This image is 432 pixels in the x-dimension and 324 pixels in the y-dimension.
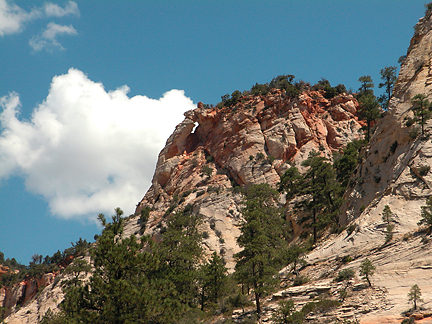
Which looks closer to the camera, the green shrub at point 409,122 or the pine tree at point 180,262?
the pine tree at point 180,262

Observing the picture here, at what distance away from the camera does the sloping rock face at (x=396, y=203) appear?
22156 millimetres

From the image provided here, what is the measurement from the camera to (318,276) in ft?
92.7

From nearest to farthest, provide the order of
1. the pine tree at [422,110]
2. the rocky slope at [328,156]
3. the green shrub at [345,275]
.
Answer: the rocky slope at [328,156]
the green shrub at [345,275]
the pine tree at [422,110]

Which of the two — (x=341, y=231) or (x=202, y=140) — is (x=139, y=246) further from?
(x=202, y=140)

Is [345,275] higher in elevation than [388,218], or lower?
lower

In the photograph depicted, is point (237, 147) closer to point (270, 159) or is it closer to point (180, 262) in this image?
point (270, 159)

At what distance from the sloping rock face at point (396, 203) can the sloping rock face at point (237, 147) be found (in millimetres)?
23140

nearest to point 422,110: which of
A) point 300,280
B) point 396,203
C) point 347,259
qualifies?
point 396,203

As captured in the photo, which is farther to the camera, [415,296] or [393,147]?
[393,147]

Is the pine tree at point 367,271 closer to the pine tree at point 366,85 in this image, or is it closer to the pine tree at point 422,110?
the pine tree at point 422,110

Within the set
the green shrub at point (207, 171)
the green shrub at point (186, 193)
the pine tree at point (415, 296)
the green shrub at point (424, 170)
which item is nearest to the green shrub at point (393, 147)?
the green shrub at point (424, 170)

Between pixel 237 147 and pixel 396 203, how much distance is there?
41142mm

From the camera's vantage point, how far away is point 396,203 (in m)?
30.7

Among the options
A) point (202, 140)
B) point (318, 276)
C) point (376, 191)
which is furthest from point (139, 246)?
point (202, 140)
